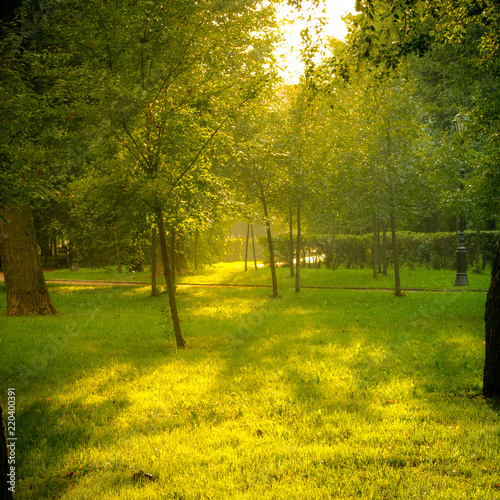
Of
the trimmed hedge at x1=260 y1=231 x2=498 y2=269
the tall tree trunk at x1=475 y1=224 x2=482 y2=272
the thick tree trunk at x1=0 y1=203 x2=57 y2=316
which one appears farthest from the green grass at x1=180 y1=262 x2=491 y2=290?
the thick tree trunk at x1=0 y1=203 x2=57 y2=316

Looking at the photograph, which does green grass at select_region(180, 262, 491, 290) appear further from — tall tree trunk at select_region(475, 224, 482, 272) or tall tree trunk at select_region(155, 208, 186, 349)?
tall tree trunk at select_region(155, 208, 186, 349)

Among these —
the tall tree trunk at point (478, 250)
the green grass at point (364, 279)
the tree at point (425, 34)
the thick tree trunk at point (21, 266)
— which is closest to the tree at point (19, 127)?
the tree at point (425, 34)

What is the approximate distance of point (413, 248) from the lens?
90.7 ft

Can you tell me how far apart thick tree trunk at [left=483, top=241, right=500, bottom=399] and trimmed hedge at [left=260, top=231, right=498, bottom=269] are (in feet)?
70.3

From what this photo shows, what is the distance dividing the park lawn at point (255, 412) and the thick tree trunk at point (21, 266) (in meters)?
2.29

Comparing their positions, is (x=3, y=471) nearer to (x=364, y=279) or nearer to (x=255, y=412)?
(x=255, y=412)

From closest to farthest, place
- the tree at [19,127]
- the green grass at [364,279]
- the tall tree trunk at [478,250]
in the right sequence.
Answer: the tree at [19,127], the green grass at [364,279], the tall tree trunk at [478,250]

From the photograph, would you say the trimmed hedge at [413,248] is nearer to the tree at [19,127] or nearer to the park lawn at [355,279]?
the park lawn at [355,279]

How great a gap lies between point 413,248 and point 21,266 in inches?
838

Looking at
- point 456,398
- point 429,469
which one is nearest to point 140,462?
point 429,469

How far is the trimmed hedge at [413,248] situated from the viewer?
26.3 metres

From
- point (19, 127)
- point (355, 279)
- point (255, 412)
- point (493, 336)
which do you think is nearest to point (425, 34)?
point (493, 336)

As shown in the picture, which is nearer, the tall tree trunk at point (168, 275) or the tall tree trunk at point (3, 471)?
the tall tree trunk at point (3, 471)

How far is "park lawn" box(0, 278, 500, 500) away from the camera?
414cm
